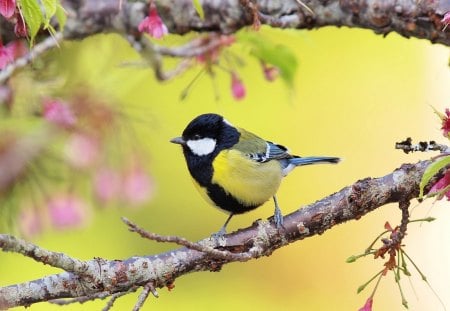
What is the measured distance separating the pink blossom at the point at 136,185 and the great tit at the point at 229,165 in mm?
309

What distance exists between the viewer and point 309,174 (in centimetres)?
360

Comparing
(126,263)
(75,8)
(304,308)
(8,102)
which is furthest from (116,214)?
(126,263)

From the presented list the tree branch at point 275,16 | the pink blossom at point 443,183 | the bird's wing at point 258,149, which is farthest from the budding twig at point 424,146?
the bird's wing at point 258,149

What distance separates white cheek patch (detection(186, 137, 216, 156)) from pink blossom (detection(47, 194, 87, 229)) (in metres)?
0.47

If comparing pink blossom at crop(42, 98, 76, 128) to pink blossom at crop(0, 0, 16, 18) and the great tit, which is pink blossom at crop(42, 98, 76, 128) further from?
pink blossom at crop(0, 0, 16, 18)

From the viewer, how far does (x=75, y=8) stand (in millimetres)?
1888

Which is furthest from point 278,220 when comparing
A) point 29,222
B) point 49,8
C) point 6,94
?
point 29,222

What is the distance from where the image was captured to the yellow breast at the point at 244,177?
75.8 inches

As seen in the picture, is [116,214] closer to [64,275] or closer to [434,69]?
[434,69]

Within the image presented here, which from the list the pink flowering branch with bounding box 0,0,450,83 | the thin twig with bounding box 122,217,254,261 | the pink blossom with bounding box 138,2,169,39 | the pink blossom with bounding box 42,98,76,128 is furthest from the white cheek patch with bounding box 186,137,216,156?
the thin twig with bounding box 122,217,254,261

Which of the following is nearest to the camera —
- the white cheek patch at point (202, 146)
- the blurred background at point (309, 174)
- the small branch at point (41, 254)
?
the small branch at point (41, 254)

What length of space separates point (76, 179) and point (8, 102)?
35cm

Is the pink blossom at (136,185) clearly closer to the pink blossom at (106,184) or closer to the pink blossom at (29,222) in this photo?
the pink blossom at (106,184)

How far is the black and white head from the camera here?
2.00 metres
